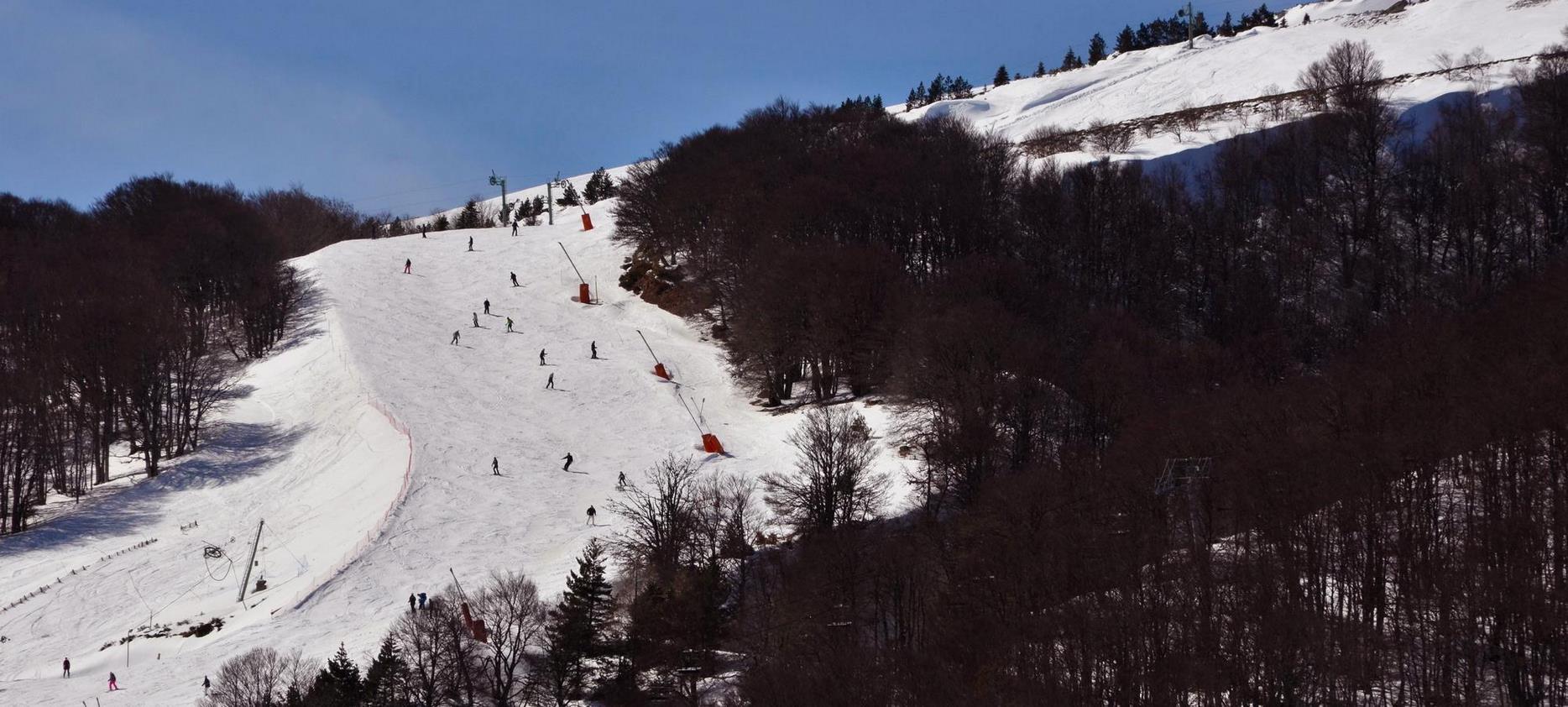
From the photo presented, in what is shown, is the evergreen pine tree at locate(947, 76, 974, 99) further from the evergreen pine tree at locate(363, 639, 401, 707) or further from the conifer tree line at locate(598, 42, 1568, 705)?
the evergreen pine tree at locate(363, 639, 401, 707)

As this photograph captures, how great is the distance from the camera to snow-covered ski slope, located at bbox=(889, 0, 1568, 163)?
81.0m

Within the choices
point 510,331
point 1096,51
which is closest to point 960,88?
point 1096,51

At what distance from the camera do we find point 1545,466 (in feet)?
94.6

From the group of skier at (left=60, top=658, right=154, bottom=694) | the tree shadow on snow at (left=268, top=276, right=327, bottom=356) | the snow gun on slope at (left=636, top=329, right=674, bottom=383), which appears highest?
the tree shadow on snow at (left=268, top=276, right=327, bottom=356)

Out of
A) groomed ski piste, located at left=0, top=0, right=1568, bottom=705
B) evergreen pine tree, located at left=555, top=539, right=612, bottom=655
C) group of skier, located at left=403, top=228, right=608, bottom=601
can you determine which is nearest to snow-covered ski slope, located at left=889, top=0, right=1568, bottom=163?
groomed ski piste, located at left=0, top=0, right=1568, bottom=705

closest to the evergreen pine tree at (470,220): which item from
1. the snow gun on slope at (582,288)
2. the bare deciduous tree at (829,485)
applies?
the snow gun on slope at (582,288)

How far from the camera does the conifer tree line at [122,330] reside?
50969mm

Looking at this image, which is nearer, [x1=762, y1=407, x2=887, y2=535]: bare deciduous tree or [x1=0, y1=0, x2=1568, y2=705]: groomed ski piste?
[x1=0, y1=0, x2=1568, y2=705]: groomed ski piste

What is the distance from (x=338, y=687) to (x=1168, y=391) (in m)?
32.3

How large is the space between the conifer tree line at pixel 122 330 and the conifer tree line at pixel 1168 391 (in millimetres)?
24025

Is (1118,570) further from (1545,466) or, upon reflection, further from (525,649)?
(525,649)

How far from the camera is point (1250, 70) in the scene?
96312 mm

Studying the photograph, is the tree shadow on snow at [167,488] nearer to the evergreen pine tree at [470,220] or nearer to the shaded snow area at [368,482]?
the shaded snow area at [368,482]

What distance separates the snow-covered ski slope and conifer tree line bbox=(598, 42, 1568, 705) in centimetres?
509
